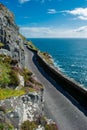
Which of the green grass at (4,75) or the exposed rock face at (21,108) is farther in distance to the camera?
the green grass at (4,75)

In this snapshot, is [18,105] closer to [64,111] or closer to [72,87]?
[64,111]

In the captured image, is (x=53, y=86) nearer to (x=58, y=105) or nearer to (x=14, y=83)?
(x=58, y=105)

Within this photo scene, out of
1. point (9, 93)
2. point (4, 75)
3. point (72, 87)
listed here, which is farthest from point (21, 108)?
point (72, 87)

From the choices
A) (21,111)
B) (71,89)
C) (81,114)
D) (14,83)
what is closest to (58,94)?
(71,89)

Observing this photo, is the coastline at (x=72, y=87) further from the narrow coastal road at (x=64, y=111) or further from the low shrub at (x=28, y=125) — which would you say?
the low shrub at (x=28, y=125)

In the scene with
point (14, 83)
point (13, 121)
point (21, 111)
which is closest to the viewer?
point (13, 121)

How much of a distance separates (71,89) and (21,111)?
15.9 m

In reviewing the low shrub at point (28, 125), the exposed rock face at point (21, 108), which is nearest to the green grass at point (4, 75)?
the exposed rock face at point (21, 108)

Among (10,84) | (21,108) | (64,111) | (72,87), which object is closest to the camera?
(21,108)

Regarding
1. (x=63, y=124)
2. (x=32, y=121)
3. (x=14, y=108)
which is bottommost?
(x=63, y=124)

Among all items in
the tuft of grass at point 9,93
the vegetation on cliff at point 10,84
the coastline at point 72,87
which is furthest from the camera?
the coastline at point 72,87

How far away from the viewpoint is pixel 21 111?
18.0m

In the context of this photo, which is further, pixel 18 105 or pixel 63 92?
pixel 63 92

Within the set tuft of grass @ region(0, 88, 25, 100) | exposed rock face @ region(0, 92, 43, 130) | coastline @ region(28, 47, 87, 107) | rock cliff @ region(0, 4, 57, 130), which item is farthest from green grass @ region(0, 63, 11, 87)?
coastline @ region(28, 47, 87, 107)
